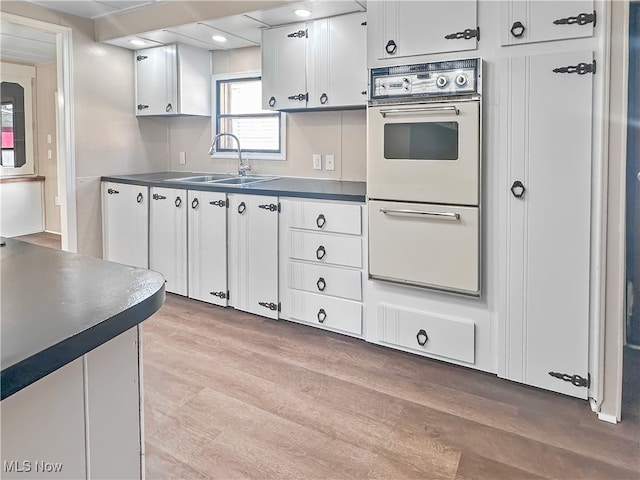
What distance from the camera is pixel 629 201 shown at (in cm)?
281

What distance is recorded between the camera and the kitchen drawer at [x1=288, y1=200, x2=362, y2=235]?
2819mm

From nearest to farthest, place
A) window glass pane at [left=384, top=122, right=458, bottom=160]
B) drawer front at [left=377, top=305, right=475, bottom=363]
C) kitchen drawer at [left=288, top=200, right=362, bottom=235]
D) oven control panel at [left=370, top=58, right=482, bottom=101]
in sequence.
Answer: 1. oven control panel at [left=370, top=58, right=482, bottom=101]
2. window glass pane at [left=384, top=122, right=458, bottom=160]
3. drawer front at [left=377, top=305, right=475, bottom=363]
4. kitchen drawer at [left=288, top=200, right=362, bottom=235]

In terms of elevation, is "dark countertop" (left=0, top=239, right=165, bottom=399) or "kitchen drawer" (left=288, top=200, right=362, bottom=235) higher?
"kitchen drawer" (left=288, top=200, right=362, bottom=235)

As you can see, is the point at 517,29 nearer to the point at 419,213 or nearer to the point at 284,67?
the point at 419,213

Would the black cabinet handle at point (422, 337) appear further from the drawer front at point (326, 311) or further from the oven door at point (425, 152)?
the oven door at point (425, 152)

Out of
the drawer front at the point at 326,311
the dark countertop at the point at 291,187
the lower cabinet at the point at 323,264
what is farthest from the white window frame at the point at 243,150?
the drawer front at the point at 326,311

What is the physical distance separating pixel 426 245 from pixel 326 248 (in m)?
0.66

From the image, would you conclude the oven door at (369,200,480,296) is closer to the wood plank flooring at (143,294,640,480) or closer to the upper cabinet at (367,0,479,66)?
the wood plank flooring at (143,294,640,480)

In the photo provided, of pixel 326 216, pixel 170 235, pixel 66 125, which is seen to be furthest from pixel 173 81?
pixel 326 216

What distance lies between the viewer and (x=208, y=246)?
3506 mm

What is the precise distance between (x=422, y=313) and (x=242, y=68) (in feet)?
8.62

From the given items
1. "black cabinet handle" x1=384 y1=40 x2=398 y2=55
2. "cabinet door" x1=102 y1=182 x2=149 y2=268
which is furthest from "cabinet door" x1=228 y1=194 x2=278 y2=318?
"black cabinet handle" x1=384 y1=40 x2=398 y2=55

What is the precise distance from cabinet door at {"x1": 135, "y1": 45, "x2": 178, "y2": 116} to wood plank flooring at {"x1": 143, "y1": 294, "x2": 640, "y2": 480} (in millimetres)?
2217

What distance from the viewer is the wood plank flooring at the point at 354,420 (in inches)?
71.2
